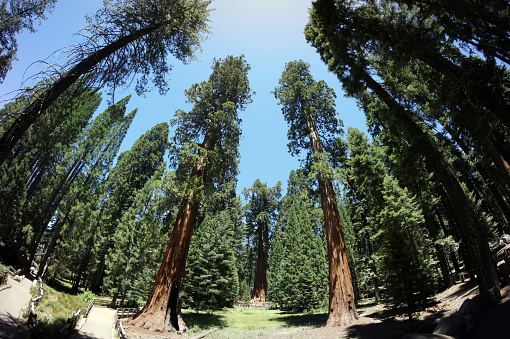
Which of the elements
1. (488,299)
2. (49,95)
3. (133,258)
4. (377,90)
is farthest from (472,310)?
(133,258)

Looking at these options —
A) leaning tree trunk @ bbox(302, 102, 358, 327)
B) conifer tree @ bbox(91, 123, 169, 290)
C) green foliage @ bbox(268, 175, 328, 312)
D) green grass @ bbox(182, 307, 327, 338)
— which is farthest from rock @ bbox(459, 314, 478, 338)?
conifer tree @ bbox(91, 123, 169, 290)

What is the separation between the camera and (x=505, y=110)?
541cm

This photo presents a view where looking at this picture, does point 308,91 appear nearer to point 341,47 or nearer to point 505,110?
point 341,47

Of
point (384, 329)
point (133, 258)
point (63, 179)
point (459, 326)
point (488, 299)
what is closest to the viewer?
point (459, 326)

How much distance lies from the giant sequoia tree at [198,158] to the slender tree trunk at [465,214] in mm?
9170

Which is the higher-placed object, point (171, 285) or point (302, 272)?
point (302, 272)

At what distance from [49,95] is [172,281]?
9200 mm

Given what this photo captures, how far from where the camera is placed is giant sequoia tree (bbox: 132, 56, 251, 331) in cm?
1067

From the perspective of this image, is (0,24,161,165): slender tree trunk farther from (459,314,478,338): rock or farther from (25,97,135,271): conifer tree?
(25,97,135,271): conifer tree

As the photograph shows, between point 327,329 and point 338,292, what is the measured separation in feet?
4.99

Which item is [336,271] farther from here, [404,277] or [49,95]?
[49,95]

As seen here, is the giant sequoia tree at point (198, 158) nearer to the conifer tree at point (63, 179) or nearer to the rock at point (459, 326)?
the rock at point (459, 326)

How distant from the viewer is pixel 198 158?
12797mm

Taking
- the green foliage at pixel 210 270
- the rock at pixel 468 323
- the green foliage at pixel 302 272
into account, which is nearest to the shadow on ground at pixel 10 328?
the rock at pixel 468 323
